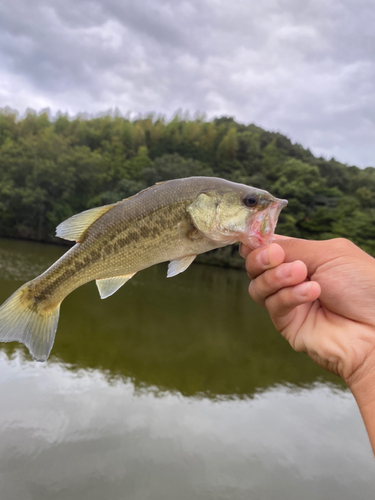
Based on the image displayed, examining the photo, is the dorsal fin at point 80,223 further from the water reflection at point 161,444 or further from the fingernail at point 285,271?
the water reflection at point 161,444

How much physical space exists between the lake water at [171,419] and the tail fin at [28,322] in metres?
8.10

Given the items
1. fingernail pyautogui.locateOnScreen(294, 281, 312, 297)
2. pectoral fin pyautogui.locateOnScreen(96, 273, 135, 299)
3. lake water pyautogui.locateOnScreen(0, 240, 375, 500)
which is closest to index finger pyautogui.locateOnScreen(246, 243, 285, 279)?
fingernail pyautogui.locateOnScreen(294, 281, 312, 297)

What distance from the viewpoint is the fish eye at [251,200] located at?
8.25ft

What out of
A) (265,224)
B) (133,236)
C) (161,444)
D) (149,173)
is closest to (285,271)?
(265,224)

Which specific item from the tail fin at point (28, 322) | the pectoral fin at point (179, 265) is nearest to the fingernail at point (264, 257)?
the pectoral fin at point (179, 265)

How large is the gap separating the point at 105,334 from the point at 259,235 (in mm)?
17174

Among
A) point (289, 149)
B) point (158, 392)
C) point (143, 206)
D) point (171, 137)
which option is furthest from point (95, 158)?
point (143, 206)

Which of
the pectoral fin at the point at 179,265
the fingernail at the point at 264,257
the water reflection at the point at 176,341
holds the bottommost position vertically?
the water reflection at the point at 176,341

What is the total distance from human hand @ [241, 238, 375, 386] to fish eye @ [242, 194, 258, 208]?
354mm

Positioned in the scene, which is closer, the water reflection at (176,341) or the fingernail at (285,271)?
the fingernail at (285,271)

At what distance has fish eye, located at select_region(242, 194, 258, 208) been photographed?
2514 mm

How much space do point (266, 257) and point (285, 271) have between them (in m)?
0.17

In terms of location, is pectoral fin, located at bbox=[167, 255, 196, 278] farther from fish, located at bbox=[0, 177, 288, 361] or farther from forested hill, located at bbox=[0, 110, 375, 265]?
forested hill, located at bbox=[0, 110, 375, 265]

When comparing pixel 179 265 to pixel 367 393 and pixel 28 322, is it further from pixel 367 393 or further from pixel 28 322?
pixel 367 393
